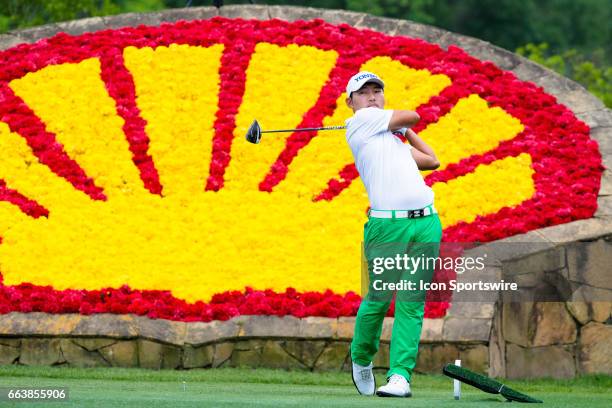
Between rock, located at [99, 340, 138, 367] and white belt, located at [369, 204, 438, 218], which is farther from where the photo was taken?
rock, located at [99, 340, 138, 367]

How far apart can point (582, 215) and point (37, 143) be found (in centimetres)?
606

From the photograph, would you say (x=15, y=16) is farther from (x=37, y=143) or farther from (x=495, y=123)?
(x=495, y=123)

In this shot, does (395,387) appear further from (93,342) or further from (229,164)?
(229,164)

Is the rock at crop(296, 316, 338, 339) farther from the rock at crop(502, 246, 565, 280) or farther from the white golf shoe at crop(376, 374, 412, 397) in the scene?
the white golf shoe at crop(376, 374, 412, 397)

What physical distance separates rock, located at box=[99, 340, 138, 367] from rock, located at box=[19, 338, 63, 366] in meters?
0.38

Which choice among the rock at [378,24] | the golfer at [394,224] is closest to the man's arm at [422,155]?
the golfer at [394,224]

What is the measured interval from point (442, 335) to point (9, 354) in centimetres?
353

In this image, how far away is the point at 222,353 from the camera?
37.1ft

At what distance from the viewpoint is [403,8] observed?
39.6 meters

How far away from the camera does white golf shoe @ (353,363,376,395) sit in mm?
8242

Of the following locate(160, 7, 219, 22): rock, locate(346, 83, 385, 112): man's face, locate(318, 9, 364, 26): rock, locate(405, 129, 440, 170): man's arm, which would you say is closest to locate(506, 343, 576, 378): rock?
locate(405, 129, 440, 170): man's arm

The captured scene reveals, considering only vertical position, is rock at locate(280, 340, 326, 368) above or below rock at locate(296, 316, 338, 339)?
below

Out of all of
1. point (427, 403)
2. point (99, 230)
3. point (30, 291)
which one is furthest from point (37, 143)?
point (427, 403)

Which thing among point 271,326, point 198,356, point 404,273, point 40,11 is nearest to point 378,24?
point 271,326
